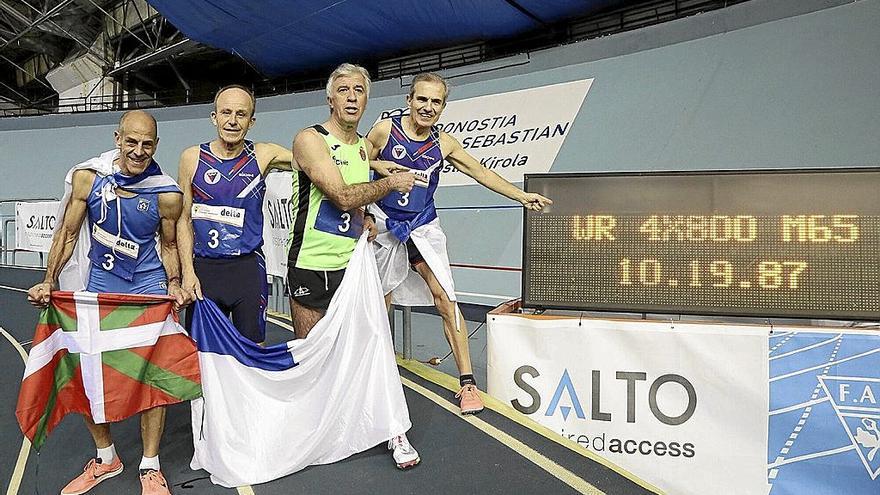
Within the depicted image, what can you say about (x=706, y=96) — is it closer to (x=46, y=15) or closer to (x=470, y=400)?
(x=470, y=400)

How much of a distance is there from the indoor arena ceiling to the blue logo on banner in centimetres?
525

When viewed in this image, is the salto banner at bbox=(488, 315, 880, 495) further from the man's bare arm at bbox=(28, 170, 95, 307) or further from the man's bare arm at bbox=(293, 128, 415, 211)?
the man's bare arm at bbox=(28, 170, 95, 307)

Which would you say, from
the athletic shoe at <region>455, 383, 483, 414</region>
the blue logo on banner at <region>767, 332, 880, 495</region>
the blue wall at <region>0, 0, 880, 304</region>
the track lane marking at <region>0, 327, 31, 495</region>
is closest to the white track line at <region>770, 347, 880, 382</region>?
the blue logo on banner at <region>767, 332, 880, 495</region>

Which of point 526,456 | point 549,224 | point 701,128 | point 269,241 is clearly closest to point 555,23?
point 701,128

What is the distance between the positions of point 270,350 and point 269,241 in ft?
13.6

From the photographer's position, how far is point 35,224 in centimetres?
977

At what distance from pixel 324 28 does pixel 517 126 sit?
13.7 ft

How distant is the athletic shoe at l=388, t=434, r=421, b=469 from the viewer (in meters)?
2.15

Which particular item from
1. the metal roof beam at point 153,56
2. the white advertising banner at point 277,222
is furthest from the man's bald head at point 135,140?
the metal roof beam at point 153,56

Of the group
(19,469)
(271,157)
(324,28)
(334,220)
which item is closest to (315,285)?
(334,220)

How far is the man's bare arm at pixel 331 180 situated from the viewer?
2061mm

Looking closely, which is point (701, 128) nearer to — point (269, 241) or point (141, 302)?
point (269, 241)

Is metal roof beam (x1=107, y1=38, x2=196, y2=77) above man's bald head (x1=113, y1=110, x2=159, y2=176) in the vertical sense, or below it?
above

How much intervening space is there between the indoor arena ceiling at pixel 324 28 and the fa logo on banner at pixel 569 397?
5.52 metres
